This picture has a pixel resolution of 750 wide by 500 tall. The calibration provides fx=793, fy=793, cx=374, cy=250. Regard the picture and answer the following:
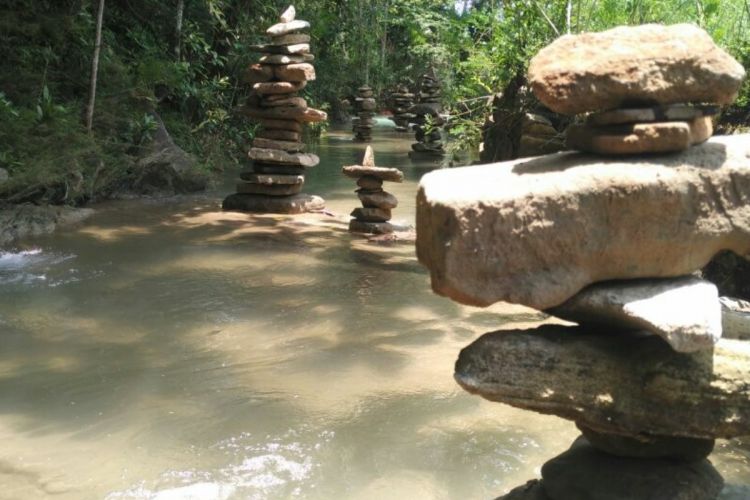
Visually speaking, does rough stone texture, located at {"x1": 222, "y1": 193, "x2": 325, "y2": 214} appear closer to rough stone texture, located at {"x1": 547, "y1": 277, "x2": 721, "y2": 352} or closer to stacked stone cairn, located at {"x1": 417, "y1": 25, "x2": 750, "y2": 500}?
stacked stone cairn, located at {"x1": 417, "y1": 25, "x2": 750, "y2": 500}

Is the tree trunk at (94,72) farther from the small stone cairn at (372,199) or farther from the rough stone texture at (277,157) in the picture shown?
the small stone cairn at (372,199)

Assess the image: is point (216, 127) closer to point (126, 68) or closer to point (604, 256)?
point (126, 68)

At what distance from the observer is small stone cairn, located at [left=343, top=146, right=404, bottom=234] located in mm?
10117

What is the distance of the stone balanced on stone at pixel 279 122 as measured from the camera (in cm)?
1160

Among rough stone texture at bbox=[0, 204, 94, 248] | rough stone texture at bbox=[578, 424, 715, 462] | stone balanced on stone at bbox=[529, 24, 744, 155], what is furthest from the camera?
rough stone texture at bbox=[0, 204, 94, 248]

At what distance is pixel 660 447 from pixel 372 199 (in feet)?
22.9

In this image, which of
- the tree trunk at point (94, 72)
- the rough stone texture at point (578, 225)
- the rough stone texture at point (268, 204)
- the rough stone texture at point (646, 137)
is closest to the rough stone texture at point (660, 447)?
the rough stone texture at point (578, 225)

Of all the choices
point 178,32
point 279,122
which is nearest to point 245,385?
point 279,122

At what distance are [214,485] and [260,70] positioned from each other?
8699 mm

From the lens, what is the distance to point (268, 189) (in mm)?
11750

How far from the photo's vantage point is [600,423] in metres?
3.17

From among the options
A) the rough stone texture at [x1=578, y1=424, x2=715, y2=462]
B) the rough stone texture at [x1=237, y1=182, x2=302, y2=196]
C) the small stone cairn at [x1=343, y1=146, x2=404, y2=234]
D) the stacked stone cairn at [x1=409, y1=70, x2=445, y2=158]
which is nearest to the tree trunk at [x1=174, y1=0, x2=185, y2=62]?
the rough stone texture at [x1=237, y1=182, x2=302, y2=196]

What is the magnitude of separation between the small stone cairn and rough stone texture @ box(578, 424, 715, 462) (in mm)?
6864

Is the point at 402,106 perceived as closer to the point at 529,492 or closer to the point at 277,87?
the point at 277,87
